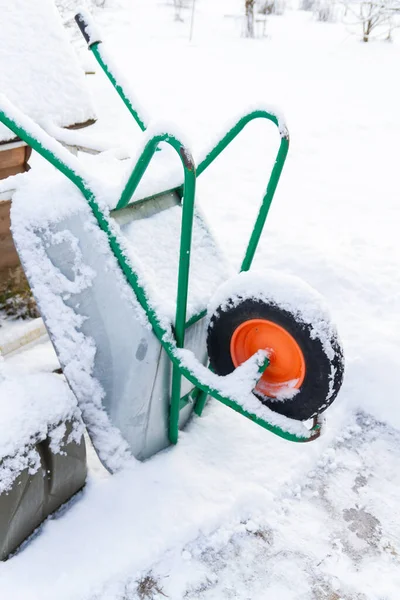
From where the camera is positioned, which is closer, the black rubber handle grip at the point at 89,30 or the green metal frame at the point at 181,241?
the green metal frame at the point at 181,241

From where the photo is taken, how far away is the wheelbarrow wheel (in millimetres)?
1682

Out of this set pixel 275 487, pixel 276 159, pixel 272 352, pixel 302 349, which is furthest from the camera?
pixel 275 487

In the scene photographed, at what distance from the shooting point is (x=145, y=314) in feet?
6.16

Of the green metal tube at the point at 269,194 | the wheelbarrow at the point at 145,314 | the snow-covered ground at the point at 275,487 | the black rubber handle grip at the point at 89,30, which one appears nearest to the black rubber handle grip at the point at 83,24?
→ the black rubber handle grip at the point at 89,30

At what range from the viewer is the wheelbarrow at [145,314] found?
172 cm

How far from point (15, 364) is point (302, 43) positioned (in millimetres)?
11337

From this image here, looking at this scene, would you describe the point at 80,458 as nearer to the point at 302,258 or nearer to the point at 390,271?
the point at 302,258

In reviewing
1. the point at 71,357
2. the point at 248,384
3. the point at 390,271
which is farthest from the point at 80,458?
the point at 390,271

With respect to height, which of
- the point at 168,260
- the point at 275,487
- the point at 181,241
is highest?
the point at 181,241

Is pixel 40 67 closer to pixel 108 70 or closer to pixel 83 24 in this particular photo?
pixel 83 24

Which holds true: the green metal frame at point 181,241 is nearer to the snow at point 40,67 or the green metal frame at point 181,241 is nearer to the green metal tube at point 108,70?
the green metal tube at point 108,70

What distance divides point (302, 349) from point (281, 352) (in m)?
0.10

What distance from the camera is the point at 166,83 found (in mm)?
8086

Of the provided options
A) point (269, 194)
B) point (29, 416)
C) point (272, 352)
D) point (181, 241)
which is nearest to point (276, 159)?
point (269, 194)
